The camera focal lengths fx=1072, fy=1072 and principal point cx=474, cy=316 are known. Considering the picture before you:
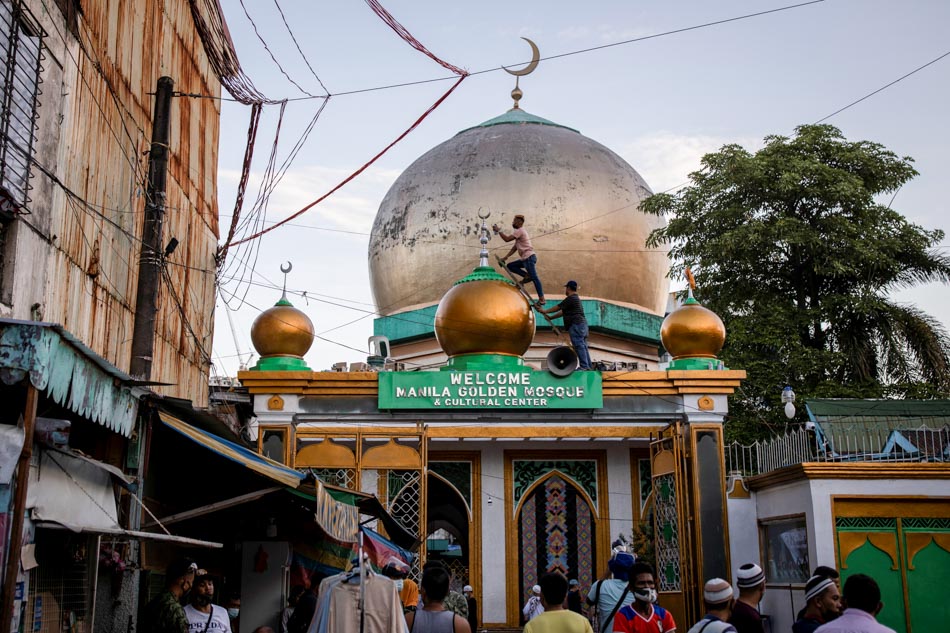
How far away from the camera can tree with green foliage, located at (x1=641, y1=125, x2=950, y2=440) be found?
18.2m

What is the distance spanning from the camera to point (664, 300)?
72.1 feet

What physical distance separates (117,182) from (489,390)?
641 centimetres

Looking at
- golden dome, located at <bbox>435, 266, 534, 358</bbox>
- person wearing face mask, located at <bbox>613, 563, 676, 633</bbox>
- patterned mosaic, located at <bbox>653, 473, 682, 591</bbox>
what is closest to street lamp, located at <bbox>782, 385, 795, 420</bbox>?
patterned mosaic, located at <bbox>653, 473, 682, 591</bbox>

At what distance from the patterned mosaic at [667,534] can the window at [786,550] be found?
3.76ft

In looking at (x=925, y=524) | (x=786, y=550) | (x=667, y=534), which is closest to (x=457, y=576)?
(x=667, y=534)

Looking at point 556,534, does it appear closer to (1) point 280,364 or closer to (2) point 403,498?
(2) point 403,498

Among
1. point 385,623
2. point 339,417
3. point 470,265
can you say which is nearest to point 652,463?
point 339,417

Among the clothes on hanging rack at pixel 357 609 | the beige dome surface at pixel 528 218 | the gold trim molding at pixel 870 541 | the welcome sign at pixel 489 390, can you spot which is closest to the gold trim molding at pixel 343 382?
the welcome sign at pixel 489 390

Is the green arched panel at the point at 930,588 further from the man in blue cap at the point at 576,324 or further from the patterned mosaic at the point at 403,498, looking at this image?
the patterned mosaic at the point at 403,498

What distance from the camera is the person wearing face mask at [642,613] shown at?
19.7ft

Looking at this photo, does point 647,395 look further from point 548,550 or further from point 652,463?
point 548,550

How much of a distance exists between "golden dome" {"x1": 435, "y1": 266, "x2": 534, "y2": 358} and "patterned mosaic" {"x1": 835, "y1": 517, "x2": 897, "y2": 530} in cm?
534

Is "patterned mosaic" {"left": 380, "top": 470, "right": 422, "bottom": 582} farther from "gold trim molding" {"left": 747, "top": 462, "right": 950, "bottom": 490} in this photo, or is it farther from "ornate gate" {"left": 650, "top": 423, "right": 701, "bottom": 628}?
"gold trim molding" {"left": 747, "top": 462, "right": 950, "bottom": 490}

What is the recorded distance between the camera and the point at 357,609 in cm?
579
